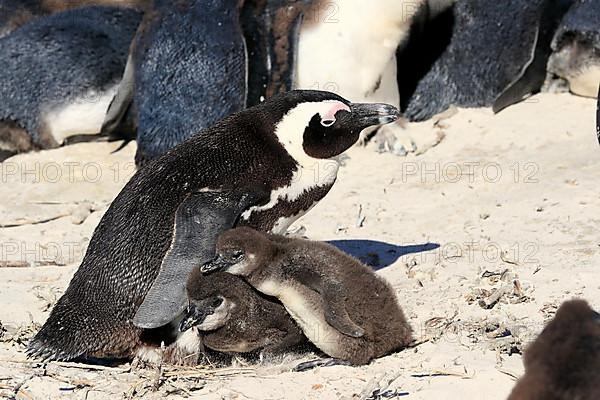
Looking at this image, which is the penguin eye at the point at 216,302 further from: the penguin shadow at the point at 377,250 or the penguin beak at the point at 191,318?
the penguin shadow at the point at 377,250

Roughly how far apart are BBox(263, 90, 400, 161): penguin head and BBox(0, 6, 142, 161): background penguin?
2.32 metres

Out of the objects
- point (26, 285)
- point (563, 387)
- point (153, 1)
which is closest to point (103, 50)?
point (153, 1)

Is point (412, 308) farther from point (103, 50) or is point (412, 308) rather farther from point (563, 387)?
point (103, 50)

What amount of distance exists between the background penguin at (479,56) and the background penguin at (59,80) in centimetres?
135

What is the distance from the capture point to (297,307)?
3066 mm

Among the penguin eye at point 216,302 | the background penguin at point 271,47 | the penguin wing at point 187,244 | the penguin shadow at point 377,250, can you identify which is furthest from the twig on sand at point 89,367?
the background penguin at point 271,47

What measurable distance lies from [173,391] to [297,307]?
0.36 m

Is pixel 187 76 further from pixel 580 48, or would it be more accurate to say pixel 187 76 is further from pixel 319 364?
pixel 319 364

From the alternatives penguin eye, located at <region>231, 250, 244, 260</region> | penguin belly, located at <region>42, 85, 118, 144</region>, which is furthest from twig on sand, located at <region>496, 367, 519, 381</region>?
penguin belly, located at <region>42, 85, 118, 144</region>

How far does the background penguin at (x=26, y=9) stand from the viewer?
663 cm

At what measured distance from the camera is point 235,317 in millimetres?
3117

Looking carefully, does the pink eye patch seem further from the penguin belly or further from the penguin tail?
the penguin belly

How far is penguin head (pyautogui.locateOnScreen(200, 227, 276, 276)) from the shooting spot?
9.91 feet

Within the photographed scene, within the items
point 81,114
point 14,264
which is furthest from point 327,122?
point 81,114
